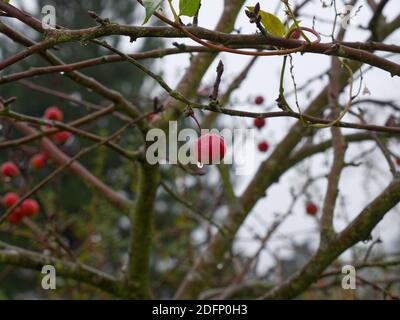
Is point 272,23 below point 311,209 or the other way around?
below

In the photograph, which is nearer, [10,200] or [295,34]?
[295,34]

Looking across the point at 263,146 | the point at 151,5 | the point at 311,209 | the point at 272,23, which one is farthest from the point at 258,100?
the point at 151,5

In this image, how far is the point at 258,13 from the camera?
2.62 ft

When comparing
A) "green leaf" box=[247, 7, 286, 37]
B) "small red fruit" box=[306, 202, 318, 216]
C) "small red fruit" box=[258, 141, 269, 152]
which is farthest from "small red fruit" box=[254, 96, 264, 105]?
"green leaf" box=[247, 7, 286, 37]

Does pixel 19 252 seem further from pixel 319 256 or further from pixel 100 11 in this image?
pixel 100 11

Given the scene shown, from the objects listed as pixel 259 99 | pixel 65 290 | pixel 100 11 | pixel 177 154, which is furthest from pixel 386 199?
pixel 100 11

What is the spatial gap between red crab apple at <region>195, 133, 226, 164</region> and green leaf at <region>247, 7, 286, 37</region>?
222 mm

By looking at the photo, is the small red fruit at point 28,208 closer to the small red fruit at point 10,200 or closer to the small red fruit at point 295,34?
the small red fruit at point 10,200

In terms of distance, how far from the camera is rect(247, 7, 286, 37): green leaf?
82 cm

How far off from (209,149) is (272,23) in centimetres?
24

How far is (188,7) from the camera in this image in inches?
30.4

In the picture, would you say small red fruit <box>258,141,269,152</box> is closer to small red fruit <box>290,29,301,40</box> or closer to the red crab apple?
the red crab apple

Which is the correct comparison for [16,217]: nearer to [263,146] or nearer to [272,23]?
[263,146]

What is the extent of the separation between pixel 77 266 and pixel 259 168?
0.75 meters
